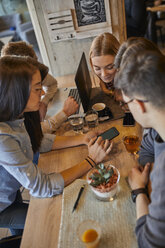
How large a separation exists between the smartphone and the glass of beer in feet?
0.46

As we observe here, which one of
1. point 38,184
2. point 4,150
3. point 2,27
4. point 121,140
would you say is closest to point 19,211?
point 38,184

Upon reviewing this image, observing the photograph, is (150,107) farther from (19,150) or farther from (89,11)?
(89,11)

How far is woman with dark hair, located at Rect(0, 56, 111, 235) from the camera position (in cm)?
107

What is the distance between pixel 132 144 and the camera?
1.18 meters

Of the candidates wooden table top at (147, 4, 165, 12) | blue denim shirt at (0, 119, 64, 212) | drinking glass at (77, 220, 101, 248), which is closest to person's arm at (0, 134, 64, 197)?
blue denim shirt at (0, 119, 64, 212)

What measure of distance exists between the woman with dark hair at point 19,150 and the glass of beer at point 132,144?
0.11 metres

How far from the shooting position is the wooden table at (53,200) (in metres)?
0.93

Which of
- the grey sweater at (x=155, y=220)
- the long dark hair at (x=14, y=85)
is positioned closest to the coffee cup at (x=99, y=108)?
the long dark hair at (x=14, y=85)

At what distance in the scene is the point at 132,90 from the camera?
79 centimetres

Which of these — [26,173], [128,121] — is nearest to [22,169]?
[26,173]

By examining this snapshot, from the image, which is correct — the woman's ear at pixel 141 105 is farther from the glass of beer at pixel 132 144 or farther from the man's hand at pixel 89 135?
the man's hand at pixel 89 135

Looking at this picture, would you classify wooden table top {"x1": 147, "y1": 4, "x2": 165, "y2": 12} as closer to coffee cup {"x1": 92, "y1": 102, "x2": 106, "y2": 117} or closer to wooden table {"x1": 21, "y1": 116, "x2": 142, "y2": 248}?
coffee cup {"x1": 92, "y1": 102, "x2": 106, "y2": 117}

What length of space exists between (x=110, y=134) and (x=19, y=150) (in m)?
0.57

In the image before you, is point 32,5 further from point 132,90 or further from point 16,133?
point 132,90
